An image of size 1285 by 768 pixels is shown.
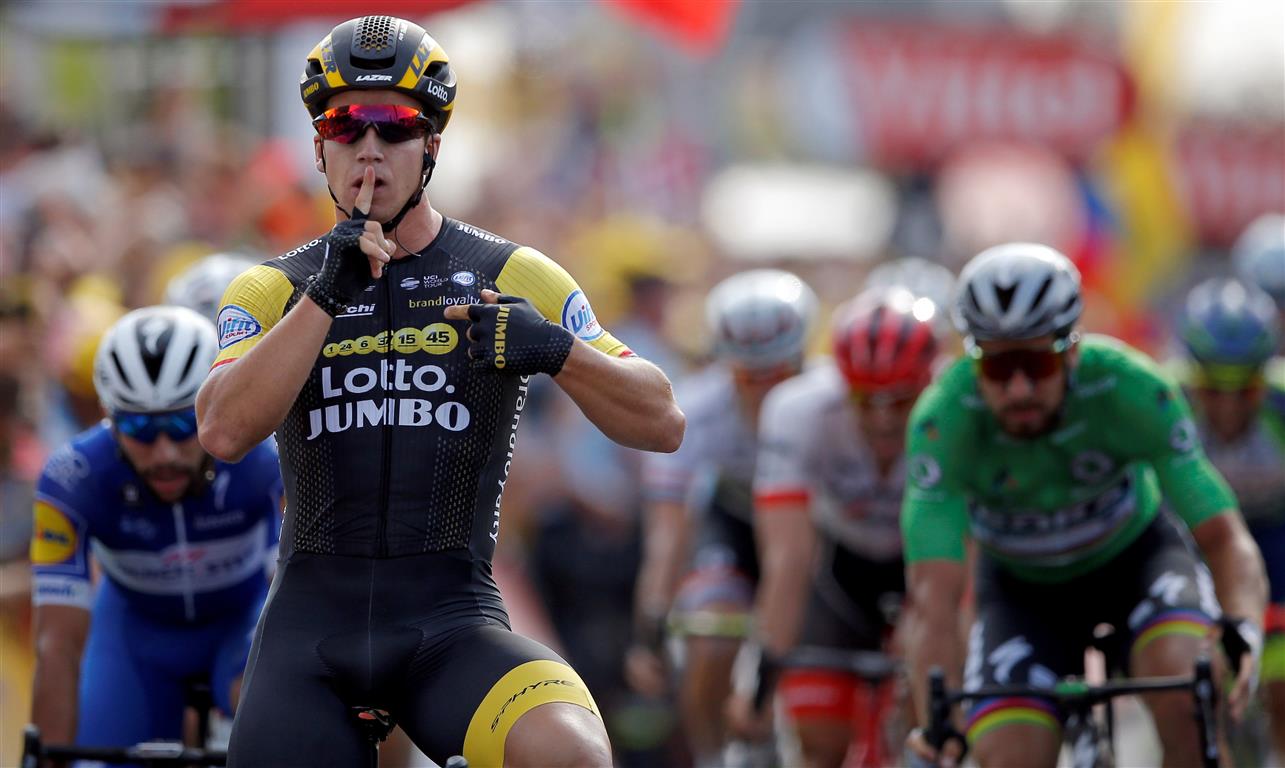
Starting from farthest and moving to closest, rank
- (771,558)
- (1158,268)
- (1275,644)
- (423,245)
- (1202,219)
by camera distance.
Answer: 1. (1202,219)
2. (1158,268)
3. (1275,644)
4. (771,558)
5. (423,245)

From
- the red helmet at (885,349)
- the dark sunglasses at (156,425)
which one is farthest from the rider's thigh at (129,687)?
the red helmet at (885,349)

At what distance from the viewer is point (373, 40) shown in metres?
5.36

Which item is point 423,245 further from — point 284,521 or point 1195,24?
point 1195,24

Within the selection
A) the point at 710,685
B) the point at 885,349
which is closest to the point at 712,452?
the point at 710,685

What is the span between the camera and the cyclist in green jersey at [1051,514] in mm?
7141

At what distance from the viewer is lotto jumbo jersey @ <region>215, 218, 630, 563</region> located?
531cm

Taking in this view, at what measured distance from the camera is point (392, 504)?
5.31m

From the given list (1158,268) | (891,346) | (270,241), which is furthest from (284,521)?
(1158,268)

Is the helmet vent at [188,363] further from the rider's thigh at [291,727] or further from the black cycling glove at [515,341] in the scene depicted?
the black cycling glove at [515,341]

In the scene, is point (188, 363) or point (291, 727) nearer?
point (291, 727)

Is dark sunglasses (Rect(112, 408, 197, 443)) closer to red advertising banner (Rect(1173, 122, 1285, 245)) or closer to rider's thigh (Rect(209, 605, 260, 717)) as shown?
rider's thigh (Rect(209, 605, 260, 717))

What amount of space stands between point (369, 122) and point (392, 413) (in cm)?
76

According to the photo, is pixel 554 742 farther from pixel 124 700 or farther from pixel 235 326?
pixel 124 700

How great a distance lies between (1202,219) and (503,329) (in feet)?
140
